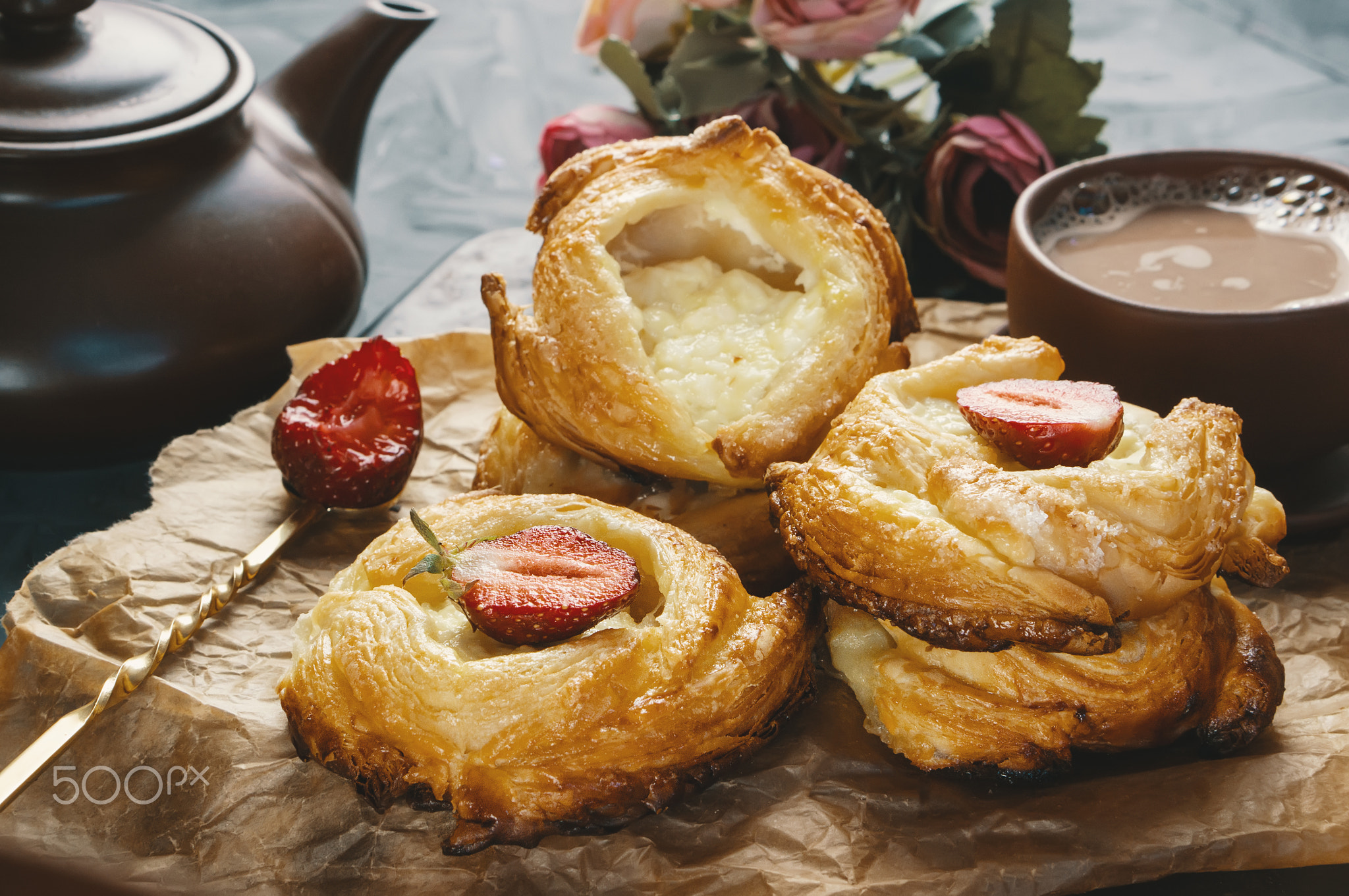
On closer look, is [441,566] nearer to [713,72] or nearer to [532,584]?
[532,584]

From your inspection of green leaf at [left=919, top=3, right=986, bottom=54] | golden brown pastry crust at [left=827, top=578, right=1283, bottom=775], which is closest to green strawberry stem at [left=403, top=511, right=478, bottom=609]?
golden brown pastry crust at [left=827, top=578, right=1283, bottom=775]

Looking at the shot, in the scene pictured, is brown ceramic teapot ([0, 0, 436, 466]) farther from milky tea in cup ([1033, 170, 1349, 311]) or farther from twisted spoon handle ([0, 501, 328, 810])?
milky tea in cup ([1033, 170, 1349, 311])

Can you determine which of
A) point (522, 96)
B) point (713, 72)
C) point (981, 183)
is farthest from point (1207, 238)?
point (522, 96)

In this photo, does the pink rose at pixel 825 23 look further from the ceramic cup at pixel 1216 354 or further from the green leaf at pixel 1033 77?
the ceramic cup at pixel 1216 354

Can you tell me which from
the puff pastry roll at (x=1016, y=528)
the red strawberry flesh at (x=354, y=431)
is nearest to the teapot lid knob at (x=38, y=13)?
the red strawberry flesh at (x=354, y=431)

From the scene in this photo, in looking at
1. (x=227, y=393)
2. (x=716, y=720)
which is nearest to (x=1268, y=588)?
(x=716, y=720)

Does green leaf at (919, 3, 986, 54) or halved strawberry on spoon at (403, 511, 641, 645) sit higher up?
green leaf at (919, 3, 986, 54)

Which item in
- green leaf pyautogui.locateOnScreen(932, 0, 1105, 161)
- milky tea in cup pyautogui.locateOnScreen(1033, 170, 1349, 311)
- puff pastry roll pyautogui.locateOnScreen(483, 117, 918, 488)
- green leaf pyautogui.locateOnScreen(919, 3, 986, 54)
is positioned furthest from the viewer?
green leaf pyautogui.locateOnScreen(919, 3, 986, 54)
